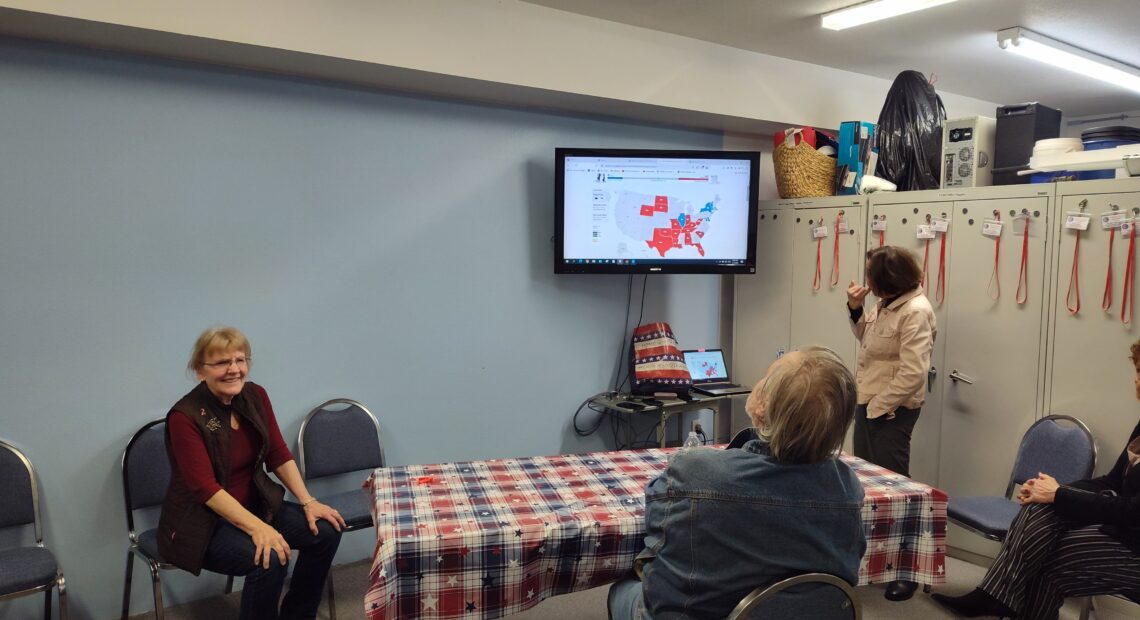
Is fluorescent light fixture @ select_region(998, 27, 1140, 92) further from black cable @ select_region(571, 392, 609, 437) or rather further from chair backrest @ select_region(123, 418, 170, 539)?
chair backrest @ select_region(123, 418, 170, 539)

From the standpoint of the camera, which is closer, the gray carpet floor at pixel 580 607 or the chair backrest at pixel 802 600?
the chair backrest at pixel 802 600

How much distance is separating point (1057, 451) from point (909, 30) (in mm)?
2238

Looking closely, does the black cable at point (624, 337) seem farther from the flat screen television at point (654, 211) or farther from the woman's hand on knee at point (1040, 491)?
the woman's hand on knee at point (1040, 491)

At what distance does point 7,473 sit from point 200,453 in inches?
33.2

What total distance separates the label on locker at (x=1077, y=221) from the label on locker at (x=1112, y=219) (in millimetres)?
51

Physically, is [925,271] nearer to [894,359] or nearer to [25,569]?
[894,359]

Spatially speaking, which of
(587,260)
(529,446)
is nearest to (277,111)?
(587,260)

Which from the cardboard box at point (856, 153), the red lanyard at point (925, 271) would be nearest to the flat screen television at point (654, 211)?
the cardboard box at point (856, 153)

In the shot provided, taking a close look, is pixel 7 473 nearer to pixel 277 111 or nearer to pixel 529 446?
pixel 277 111

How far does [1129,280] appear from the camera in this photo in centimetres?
289

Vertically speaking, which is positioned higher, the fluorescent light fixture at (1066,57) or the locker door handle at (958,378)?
the fluorescent light fixture at (1066,57)

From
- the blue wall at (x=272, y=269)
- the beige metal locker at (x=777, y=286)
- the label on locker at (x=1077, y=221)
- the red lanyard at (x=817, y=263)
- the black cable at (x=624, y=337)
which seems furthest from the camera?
the black cable at (x=624, y=337)

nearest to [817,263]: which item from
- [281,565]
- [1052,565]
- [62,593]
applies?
[1052,565]

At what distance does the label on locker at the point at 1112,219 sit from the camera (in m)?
2.90
